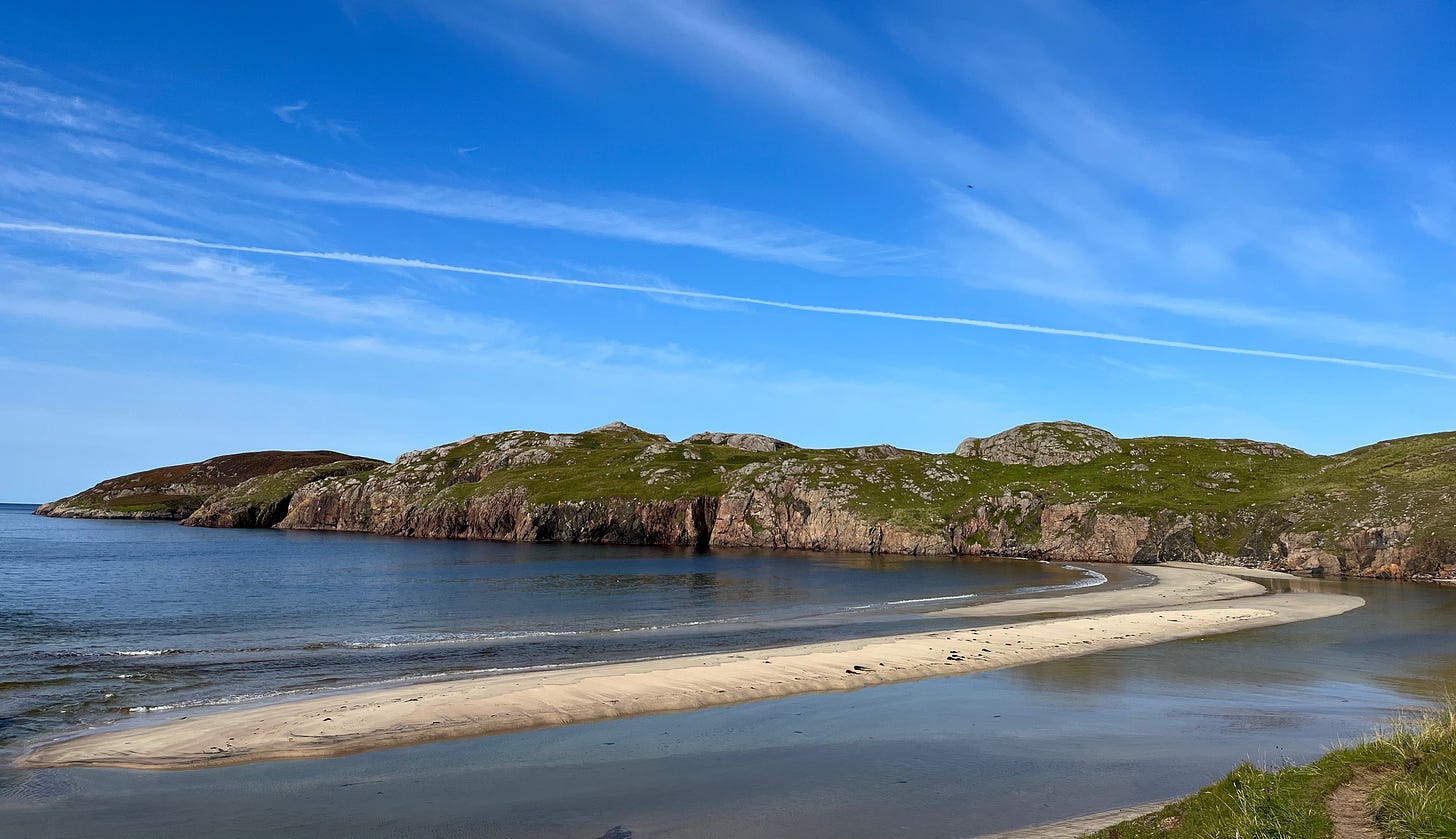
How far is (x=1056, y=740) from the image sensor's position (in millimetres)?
22531

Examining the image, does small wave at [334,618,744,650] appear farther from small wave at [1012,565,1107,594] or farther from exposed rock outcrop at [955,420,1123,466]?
exposed rock outcrop at [955,420,1123,466]

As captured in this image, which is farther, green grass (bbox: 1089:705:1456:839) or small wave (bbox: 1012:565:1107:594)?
small wave (bbox: 1012:565:1107:594)

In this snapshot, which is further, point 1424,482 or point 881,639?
point 1424,482

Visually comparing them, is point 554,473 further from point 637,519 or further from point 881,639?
point 881,639

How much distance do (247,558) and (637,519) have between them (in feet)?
204

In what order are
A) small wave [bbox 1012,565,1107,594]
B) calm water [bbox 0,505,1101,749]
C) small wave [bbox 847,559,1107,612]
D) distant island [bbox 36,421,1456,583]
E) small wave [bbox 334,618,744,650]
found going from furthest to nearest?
1. distant island [bbox 36,421,1456,583]
2. small wave [bbox 1012,565,1107,594]
3. small wave [bbox 847,559,1107,612]
4. small wave [bbox 334,618,744,650]
5. calm water [bbox 0,505,1101,749]

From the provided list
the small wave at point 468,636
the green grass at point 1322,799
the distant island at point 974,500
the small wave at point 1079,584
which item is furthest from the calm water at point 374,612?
the green grass at point 1322,799

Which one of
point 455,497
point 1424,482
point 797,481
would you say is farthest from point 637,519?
point 1424,482

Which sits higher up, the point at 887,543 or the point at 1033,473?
the point at 1033,473

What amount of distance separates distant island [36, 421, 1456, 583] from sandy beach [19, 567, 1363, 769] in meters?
56.1

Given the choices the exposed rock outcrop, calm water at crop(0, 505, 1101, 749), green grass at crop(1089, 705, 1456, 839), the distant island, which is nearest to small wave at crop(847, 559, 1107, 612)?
calm water at crop(0, 505, 1101, 749)

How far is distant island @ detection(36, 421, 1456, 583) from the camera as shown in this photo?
95.2 metres

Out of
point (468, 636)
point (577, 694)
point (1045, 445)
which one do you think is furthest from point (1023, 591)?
point (1045, 445)

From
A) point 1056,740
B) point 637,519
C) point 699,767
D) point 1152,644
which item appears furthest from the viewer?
point 637,519
